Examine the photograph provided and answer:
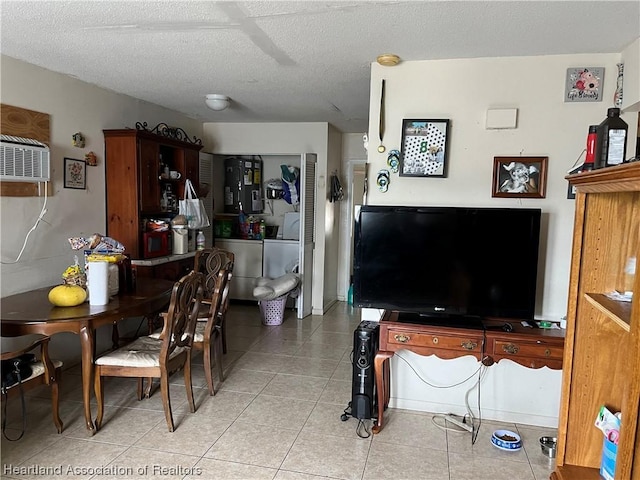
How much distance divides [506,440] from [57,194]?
11.6ft

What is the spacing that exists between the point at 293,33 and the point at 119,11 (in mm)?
875

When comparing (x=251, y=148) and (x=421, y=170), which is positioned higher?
(x=251, y=148)

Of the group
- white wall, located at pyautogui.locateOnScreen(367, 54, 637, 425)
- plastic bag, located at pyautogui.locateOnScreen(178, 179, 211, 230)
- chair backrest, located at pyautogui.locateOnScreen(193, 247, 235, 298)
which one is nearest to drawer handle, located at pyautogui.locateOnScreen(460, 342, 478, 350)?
white wall, located at pyautogui.locateOnScreen(367, 54, 637, 425)

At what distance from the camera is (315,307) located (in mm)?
5730

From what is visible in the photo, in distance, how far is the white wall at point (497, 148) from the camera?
279 cm

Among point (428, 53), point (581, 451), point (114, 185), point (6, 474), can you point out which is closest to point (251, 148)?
point (114, 185)

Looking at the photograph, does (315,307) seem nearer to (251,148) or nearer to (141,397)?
(251,148)

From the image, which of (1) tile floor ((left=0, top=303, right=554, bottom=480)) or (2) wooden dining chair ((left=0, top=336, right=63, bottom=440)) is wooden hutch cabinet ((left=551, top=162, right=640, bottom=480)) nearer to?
(1) tile floor ((left=0, top=303, right=554, bottom=480))

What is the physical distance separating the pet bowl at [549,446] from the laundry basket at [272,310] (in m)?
3.12

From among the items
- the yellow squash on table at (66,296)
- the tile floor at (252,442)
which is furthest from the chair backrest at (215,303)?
the yellow squash on table at (66,296)

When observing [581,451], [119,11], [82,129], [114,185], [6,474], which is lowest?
[6,474]

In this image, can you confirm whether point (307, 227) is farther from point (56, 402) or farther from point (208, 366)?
point (56, 402)

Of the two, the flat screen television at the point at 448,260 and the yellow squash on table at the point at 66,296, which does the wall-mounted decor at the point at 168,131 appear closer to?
the yellow squash on table at the point at 66,296

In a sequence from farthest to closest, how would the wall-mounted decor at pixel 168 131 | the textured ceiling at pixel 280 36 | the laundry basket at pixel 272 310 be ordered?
the laundry basket at pixel 272 310 → the wall-mounted decor at pixel 168 131 → the textured ceiling at pixel 280 36
